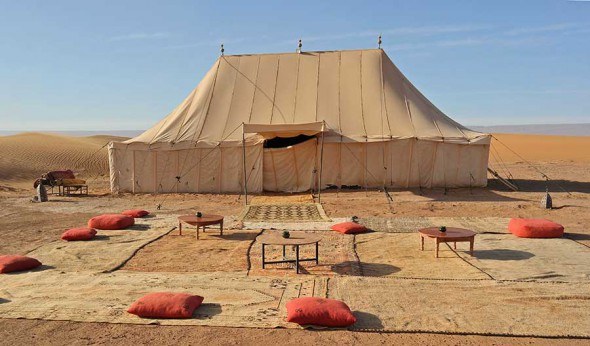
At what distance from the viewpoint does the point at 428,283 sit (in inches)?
233

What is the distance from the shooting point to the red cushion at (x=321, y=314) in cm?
462

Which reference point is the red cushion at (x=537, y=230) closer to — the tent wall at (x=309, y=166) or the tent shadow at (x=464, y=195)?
the tent shadow at (x=464, y=195)

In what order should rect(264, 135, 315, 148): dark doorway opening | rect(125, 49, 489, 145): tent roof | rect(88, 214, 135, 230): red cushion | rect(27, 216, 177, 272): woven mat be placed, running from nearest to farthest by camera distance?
rect(27, 216, 177, 272): woven mat
rect(88, 214, 135, 230): red cushion
rect(125, 49, 489, 145): tent roof
rect(264, 135, 315, 148): dark doorway opening

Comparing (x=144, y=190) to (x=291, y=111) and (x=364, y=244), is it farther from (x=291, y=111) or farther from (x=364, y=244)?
(x=364, y=244)

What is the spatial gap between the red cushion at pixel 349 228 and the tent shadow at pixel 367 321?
412 cm

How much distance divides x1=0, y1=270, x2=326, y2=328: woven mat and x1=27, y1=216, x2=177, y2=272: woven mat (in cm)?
45

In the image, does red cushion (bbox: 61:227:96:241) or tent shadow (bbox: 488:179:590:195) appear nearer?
red cushion (bbox: 61:227:96:241)

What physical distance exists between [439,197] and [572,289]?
26.2ft

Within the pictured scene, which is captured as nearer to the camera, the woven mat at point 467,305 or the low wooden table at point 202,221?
the woven mat at point 467,305

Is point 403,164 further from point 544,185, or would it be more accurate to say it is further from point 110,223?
point 110,223

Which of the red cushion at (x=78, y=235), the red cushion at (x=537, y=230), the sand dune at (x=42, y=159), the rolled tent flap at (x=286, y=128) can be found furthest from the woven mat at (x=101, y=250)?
the sand dune at (x=42, y=159)

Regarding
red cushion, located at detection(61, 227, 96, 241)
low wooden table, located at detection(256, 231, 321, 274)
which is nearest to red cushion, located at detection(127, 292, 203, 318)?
low wooden table, located at detection(256, 231, 321, 274)

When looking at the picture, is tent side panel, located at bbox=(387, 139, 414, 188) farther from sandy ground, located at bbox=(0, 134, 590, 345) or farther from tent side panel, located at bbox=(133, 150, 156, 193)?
tent side panel, located at bbox=(133, 150, 156, 193)

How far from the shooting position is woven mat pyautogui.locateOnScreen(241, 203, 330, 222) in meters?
10.7
